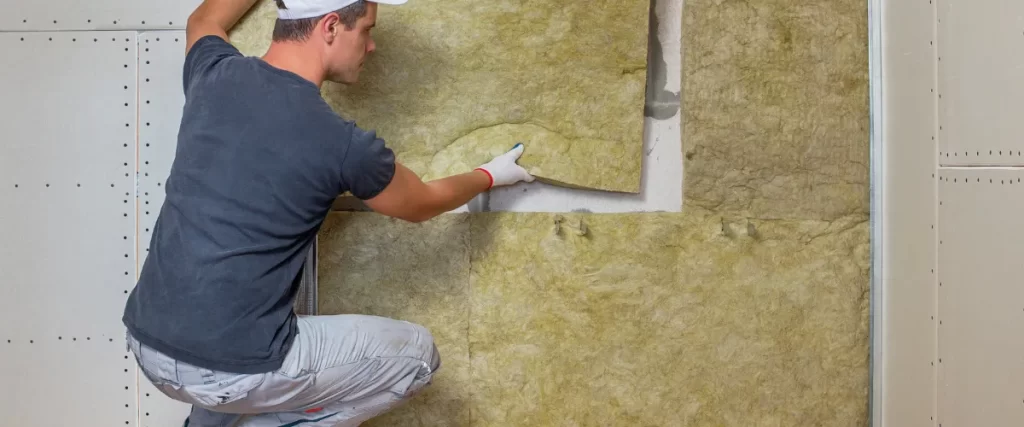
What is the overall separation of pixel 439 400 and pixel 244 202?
33.2 inches

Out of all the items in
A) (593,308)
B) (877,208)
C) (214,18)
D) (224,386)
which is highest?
(214,18)

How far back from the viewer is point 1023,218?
1590 millimetres

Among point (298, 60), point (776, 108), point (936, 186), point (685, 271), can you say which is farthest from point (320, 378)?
point (936, 186)

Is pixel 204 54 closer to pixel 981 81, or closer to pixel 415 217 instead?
pixel 415 217

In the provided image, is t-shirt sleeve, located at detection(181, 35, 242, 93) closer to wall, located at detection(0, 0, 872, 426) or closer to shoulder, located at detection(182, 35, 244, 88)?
shoulder, located at detection(182, 35, 244, 88)

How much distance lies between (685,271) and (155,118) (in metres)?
1.46

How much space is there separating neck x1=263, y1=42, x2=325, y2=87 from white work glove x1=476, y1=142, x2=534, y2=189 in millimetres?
480

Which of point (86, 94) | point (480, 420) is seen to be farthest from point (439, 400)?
point (86, 94)

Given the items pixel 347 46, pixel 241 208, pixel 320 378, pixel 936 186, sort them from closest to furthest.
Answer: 1. pixel 241 208
2. pixel 320 378
3. pixel 347 46
4. pixel 936 186

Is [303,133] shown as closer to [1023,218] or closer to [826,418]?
[1023,218]

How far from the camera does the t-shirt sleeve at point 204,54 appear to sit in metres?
1.76

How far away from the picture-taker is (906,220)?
206cm

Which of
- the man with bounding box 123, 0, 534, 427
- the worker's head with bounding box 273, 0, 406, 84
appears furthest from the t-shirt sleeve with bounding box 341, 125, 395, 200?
the worker's head with bounding box 273, 0, 406, 84

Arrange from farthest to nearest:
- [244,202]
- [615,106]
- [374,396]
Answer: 1. [615,106]
2. [374,396]
3. [244,202]
